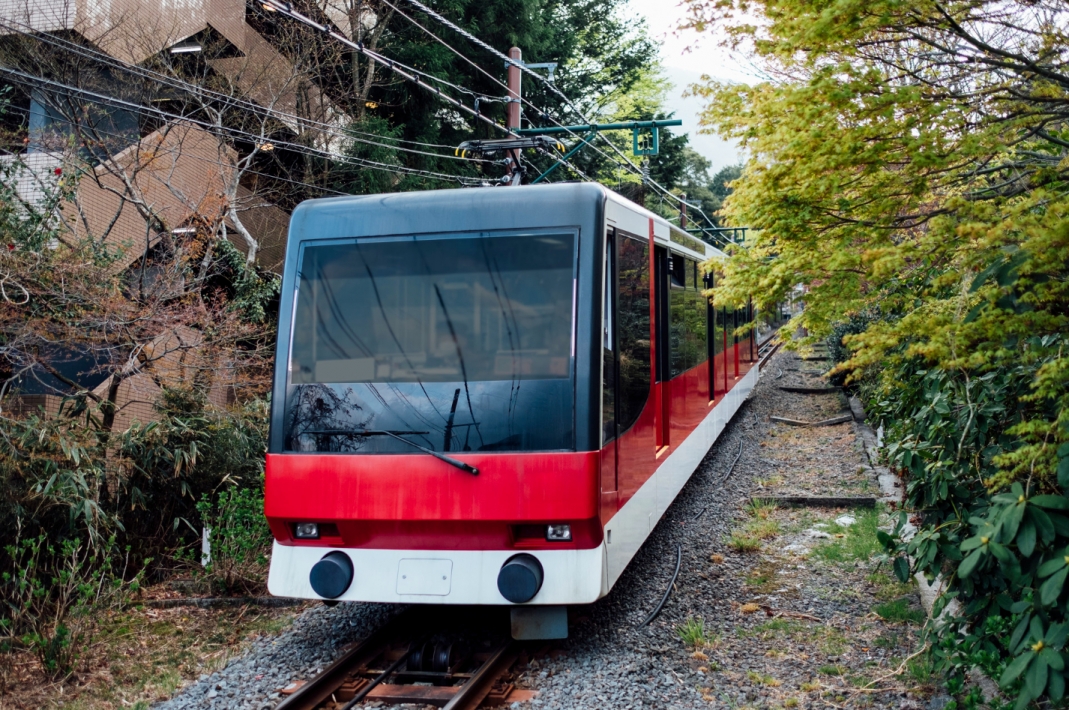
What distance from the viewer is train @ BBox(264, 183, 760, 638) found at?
5.45 meters

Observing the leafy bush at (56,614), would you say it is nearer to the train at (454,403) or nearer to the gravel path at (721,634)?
the gravel path at (721,634)

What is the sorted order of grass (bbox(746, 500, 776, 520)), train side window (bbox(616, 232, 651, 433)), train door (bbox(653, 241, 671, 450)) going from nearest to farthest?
train side window (bbox(616, 232, 651, 433))
train door (bbox(653, 241, 671, 450))
grass (bbox(746, 500, 776, 520))

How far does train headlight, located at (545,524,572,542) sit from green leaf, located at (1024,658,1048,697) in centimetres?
253

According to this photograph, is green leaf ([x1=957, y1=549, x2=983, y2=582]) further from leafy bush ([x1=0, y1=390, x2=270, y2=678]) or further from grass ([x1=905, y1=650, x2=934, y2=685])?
leafy bush ([x1=0, y1=390, x2=270, y2=678])

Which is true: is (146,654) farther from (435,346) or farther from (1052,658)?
(1052,658)

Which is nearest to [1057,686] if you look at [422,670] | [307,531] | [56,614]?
[422,670]

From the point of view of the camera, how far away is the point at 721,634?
628 cm

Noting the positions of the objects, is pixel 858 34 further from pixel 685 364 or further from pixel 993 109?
pixel 685 364

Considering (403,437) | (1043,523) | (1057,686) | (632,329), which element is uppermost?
(632,329)

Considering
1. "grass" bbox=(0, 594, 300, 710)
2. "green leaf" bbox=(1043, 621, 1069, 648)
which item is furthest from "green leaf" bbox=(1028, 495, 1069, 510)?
"grass" bbox=(0, 594, 300, 710)

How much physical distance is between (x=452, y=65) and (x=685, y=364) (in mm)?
14487

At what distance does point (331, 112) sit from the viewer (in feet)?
65.6

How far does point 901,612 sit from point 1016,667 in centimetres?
282

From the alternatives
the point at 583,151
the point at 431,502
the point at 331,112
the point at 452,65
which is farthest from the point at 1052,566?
the point at 583,151
